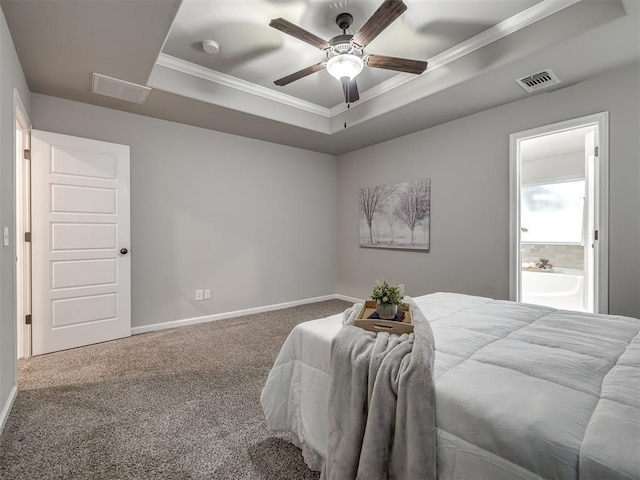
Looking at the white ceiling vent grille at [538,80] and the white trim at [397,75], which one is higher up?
the white trim at [397,75]

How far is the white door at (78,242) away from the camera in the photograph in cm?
304

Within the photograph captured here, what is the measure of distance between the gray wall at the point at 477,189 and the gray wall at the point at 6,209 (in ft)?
13.1

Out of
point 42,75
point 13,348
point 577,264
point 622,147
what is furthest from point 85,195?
point 577,264

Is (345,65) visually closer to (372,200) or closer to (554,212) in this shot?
(372,200)

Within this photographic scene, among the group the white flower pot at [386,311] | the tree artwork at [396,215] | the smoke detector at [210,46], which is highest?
the smoke detector at [210,46]

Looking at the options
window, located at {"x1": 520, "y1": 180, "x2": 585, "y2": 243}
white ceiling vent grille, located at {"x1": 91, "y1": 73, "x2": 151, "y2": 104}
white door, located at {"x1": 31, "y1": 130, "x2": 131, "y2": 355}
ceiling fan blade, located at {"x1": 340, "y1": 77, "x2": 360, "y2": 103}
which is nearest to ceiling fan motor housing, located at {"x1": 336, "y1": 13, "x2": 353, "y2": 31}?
ceiling fan blade, located at {"x1": 340, "y1": 77, "x2": 360, "y2": 103}

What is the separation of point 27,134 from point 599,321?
457cm

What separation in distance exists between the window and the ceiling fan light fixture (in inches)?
192

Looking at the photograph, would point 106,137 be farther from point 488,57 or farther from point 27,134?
point 488,57

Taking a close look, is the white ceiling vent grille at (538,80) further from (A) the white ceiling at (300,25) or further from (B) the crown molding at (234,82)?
(B) the crown molding at (234,82)

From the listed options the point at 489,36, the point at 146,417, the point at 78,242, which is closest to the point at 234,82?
the point at 78,242

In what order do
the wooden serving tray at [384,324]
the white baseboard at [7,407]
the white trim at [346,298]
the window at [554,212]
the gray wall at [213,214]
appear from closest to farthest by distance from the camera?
the wooden serving tray at [384,324]
the white baseboard at [7,407]
the gray wall at [213,214]
the white trim at [346,298]
the window at [554,212]

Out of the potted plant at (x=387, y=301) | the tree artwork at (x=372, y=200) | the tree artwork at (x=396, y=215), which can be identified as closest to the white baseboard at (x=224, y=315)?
the tree artwork at (x=396, y=215)

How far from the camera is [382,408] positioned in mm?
Result: 1104
